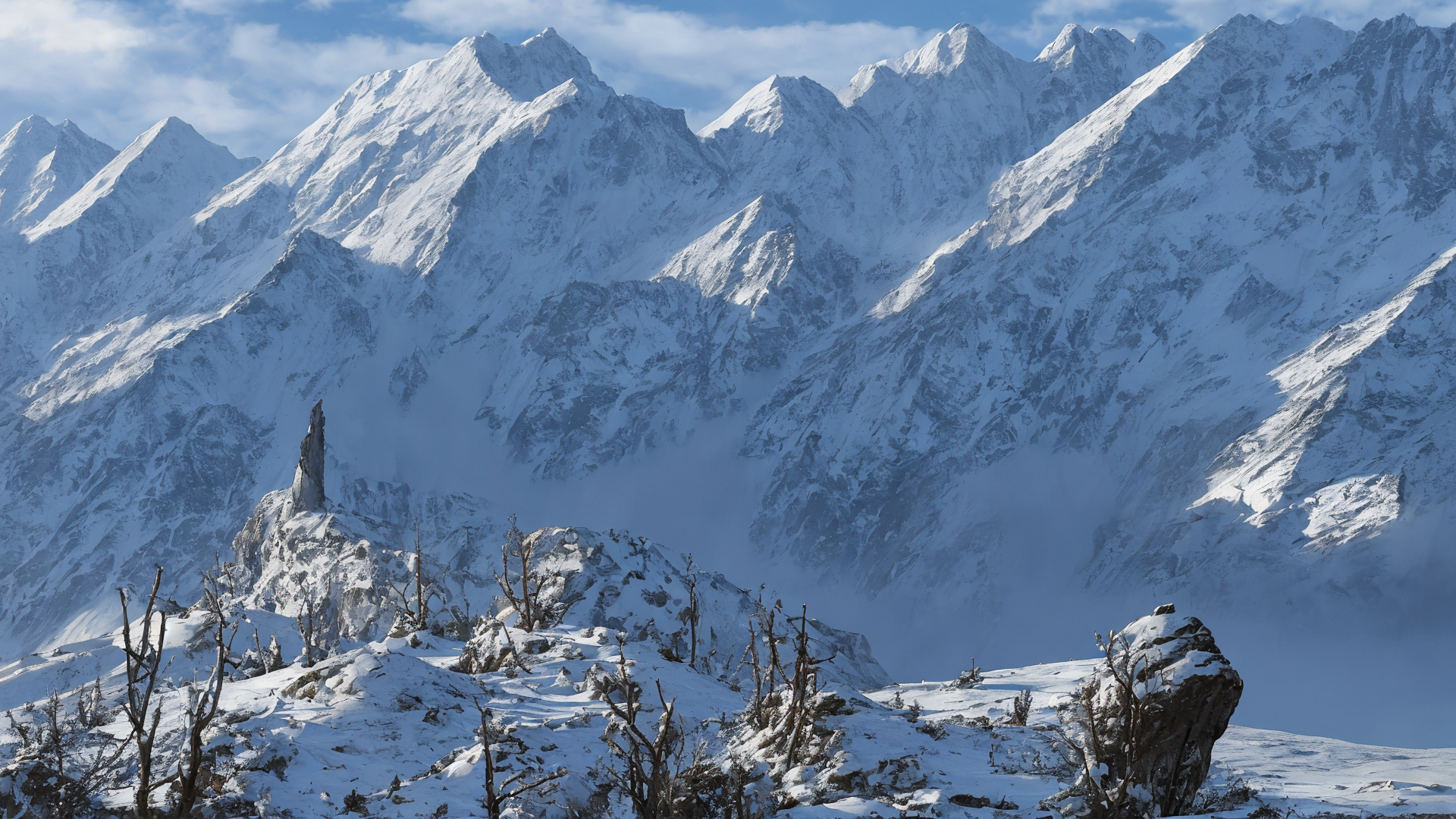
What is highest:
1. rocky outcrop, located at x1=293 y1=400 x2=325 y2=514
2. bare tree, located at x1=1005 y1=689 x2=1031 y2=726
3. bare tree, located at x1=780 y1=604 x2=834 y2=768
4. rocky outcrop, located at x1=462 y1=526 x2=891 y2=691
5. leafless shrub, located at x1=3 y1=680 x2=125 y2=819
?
rocky outcrop, located at x1=293 y1=400 x2=325 y2=514

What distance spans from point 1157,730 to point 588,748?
1391 centimetres

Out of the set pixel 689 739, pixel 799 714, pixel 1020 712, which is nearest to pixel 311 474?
pixel 689 739

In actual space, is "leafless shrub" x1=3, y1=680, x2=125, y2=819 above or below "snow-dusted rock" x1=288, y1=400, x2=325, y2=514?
below

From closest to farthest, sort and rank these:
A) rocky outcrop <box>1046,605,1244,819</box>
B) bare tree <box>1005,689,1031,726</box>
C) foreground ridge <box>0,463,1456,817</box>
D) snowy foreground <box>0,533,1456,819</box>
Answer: rocky outcrop <box>1046,605,1244,819</box>, foreground ridge <box>0,463,1456,817</box>, snowy foreground <box>0,533,1456,819</box>, bare tree <box>1005,689,1031,726</box>

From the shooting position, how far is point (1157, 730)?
20203 mm

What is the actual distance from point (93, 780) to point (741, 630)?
7846 cm

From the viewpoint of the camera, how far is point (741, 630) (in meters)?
98.6

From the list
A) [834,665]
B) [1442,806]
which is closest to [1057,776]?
[1442,806]

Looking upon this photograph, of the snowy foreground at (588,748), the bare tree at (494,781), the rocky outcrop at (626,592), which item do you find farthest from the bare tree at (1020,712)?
the rocky outcrop at (626,592)

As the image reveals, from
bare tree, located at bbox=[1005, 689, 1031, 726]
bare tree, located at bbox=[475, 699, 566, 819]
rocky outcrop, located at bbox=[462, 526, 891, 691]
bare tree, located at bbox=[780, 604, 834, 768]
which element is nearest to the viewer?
bare tree, located at bbox=[475, 699, 566, 819]

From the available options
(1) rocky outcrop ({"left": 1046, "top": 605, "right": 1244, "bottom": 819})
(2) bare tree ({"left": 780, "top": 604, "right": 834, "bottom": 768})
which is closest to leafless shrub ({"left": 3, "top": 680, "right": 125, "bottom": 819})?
(2) bare tree ({"left": 780, "top": 604, "right": 834, "bottom": 768})

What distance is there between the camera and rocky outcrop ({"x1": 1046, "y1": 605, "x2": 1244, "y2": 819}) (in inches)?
787

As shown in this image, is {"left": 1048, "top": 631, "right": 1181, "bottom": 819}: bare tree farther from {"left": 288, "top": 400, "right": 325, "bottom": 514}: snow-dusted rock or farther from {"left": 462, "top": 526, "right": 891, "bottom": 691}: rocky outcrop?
{"left": 288, "top": 400, "right": 325, "bottom": 514}: snow-dusted rock

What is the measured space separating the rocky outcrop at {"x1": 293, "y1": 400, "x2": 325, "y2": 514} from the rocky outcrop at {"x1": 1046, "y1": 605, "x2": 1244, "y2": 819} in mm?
103881
